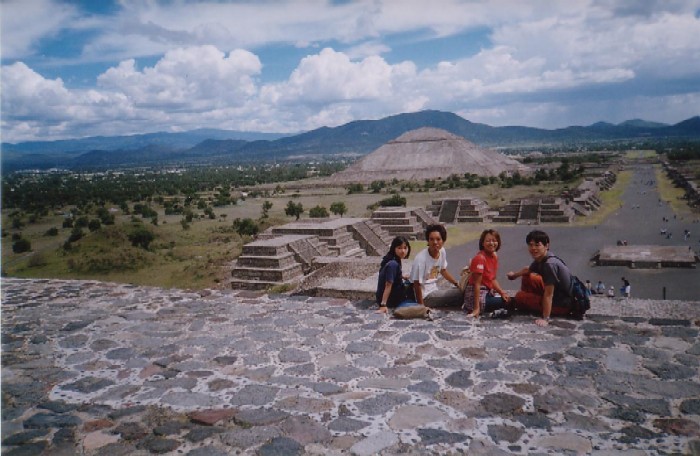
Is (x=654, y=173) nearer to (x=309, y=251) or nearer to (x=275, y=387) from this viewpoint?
(x=309, y=251)

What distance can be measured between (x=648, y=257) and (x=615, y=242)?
17.4 ft

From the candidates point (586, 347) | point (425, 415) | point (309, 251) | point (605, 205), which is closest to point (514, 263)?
point (309, 251)

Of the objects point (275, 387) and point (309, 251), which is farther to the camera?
point (309, 251)

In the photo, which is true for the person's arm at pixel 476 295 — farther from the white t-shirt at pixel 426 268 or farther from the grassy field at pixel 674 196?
the grassy field at pixel 674 196

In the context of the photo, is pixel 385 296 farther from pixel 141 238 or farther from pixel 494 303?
pixel 141 238

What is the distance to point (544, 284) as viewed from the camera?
518cm

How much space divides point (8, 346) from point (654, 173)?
83.0 meters

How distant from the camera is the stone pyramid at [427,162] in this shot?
83938mm

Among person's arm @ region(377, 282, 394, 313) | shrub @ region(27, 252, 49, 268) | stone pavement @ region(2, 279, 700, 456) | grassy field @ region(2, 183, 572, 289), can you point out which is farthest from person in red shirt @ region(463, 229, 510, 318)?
shrub @ region(27, 252, 49, 268)

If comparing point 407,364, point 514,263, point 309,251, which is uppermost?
point 407,364

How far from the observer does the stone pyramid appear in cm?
8394

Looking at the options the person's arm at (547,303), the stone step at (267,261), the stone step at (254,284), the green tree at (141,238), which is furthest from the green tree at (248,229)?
the person's arm at (547,303)

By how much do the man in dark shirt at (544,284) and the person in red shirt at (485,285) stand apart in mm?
253

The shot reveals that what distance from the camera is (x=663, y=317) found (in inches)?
204
